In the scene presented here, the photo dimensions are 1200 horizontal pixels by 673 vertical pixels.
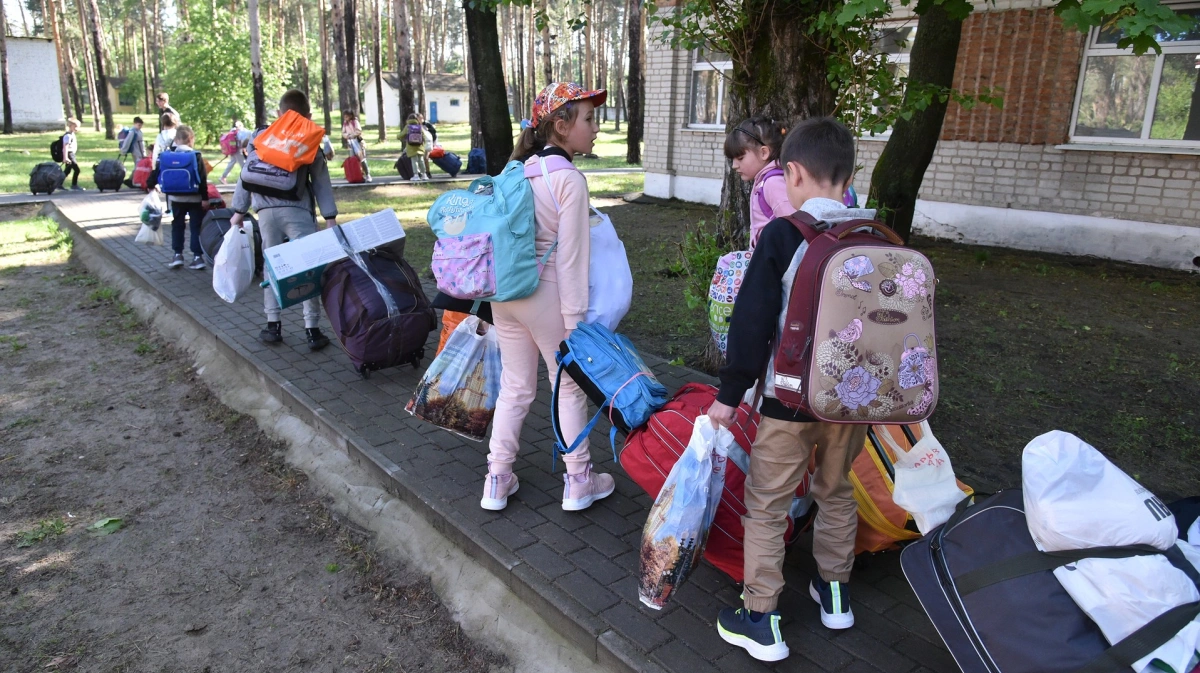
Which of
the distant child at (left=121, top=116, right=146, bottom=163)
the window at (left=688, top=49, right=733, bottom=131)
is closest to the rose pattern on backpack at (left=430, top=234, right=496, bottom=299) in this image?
the window at (left=688, top=49, right=733, bottom=131)

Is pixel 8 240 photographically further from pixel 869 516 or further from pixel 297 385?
pixel 869 516

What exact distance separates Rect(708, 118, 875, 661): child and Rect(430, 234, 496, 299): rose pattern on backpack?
1127 mm

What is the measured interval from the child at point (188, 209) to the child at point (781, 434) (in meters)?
7.68

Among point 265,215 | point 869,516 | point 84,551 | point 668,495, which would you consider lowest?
point 84,551

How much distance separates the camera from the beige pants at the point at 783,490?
2633 millimetres

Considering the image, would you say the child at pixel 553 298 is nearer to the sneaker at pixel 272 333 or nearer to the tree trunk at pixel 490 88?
the sneaker at pixel 272 333

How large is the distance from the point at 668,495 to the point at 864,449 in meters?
0.91

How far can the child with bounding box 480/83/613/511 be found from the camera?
326cm

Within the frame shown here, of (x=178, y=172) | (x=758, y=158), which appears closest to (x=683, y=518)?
(x=758, y=158)

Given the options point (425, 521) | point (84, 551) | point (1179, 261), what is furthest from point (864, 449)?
point (1179, 261)

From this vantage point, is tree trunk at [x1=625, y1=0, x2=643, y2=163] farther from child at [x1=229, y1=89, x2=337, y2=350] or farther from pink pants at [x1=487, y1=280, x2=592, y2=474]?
pink pants at [x1=487, y1=280, x2=592, y2=474]

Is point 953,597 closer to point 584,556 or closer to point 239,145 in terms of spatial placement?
point 584,556

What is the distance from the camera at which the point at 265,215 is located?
587 centimetres

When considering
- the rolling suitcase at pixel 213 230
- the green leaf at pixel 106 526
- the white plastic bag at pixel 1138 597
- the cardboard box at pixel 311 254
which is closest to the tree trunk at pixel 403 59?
the rolling suitcase at pixel 213 230
